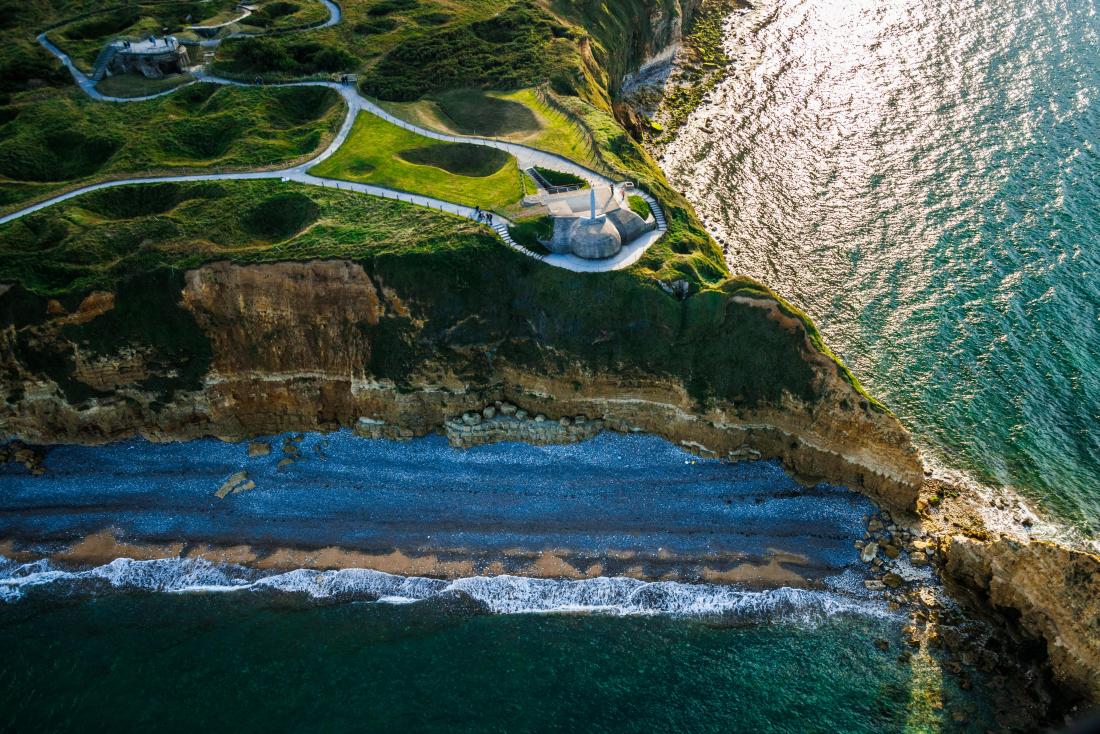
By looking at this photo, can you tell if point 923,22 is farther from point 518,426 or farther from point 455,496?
point 455,496

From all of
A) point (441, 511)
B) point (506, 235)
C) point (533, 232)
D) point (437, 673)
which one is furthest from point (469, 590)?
point (533, 232)

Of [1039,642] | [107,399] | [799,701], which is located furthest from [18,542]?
[1039,642]

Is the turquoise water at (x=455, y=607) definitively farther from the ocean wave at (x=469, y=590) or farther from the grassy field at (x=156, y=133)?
the grassy field at (x=156, y=133)

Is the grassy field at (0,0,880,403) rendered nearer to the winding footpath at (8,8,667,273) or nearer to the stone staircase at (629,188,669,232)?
the stone staircase at (629,188,669,232)

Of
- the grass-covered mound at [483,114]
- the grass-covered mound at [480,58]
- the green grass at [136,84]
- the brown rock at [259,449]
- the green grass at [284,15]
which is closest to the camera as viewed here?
the brown rock at [259,449]

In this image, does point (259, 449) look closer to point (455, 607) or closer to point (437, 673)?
point (455, 607)

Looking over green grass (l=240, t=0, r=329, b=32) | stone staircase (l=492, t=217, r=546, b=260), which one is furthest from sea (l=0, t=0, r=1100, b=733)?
green grass (l=240, t=0, r=329, b=32)

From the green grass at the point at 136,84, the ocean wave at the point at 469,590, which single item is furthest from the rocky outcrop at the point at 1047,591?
the green grass at the point at 136,84
